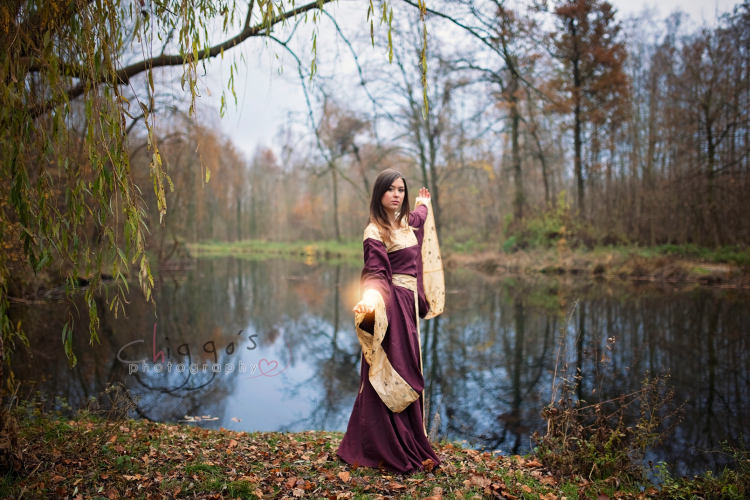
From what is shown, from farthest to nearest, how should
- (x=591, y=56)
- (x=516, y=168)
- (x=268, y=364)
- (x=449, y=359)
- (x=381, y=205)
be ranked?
(x=516, y=168) < (x=591, y=56) < (x=449, y=359) < (x=268, y=364) < (x=381, y=205)

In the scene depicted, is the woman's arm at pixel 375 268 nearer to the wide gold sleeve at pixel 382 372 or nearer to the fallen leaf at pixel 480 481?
the wide gold sleeve at pixel 382 372

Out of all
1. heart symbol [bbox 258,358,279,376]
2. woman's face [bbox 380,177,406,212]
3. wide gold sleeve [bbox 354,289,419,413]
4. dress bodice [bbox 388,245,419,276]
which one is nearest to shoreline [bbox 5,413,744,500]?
wide gold sleeve [bbox 354,289,419,413]

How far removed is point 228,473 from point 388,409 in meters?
1.09

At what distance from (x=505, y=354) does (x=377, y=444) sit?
175 inches

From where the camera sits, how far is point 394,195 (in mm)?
3338

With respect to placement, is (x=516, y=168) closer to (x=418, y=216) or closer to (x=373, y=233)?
(x=418, y=216)

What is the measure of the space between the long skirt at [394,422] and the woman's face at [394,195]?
64 centimetres

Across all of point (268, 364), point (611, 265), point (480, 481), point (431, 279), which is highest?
point (431, 279)

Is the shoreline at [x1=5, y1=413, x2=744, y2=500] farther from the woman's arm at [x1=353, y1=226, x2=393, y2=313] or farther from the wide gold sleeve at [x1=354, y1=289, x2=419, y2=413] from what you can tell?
the woman's arm at [x1=353, y1=226, x2=393, y2=313]

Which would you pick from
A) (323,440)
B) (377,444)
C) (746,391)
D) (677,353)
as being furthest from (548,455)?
(677,353)

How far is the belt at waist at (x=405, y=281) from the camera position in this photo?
337 centimetres

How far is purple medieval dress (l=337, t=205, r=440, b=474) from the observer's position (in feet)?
10.2

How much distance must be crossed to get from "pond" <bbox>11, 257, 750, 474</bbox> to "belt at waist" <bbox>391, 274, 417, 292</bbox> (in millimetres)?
1267

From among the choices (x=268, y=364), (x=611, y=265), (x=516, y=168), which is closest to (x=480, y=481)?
(x=268, y=364)
